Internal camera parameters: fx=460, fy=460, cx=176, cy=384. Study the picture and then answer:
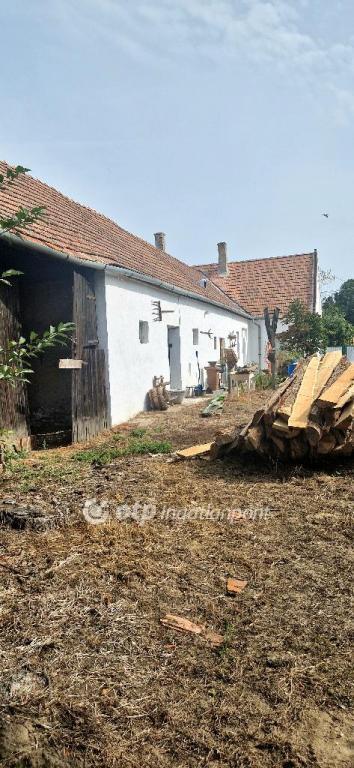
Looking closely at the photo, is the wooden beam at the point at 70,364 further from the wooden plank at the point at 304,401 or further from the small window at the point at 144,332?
the wooden plank at the point at 304,401

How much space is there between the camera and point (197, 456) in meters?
6.26

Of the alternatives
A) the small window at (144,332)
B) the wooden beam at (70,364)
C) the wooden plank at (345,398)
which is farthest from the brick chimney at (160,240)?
the wooden plank at (345,398)

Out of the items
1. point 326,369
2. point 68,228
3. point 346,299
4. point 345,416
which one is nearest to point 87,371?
point 68,228

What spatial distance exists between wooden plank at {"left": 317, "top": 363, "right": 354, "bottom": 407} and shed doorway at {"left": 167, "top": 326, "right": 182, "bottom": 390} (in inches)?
336

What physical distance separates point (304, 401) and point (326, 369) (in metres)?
1.67

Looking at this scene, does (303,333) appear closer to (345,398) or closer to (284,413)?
(345,398)

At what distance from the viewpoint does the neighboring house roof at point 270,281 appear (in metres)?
24.1

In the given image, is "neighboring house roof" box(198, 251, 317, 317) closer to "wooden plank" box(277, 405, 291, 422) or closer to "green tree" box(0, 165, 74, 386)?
"wooden plank" box(277, 405, 291, 422)

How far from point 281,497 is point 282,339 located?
1578 centimetres

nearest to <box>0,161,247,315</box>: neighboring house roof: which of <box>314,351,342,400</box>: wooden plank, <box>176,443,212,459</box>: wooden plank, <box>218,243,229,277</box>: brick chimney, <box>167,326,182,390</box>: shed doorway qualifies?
<box>167,326,182,390</box>: shed doorway

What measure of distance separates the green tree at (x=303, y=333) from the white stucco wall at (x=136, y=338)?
5.39 metres

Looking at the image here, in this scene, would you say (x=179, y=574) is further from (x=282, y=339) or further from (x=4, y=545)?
(x=282, y=339)

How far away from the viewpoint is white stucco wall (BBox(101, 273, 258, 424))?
30.7 feet

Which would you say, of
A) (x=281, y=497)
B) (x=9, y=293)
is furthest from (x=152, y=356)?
(x=281, y=497)
